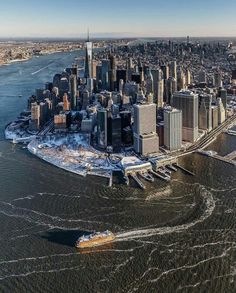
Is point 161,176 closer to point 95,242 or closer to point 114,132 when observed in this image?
point 114,132

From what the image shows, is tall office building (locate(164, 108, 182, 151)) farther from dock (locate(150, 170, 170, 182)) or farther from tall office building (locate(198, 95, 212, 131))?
tall office building (locate(198, 95, 212, 131))

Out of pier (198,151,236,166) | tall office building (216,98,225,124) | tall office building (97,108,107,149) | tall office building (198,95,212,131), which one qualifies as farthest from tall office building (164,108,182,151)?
tall office building (216,98,225,124)

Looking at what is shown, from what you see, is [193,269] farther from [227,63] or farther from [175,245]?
[227,63]

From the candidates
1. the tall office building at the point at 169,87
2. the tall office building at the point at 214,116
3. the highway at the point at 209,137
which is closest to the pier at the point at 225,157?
the highway at the point at 209,137

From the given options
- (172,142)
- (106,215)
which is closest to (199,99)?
(172,142)

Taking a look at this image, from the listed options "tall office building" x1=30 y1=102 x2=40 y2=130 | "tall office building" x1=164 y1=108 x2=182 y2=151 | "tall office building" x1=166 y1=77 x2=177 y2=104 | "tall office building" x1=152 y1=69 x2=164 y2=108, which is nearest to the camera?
"tall office building" x1=164 y1=108 x2=182 y2=151

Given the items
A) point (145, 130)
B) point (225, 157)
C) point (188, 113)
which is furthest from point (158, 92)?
point (225, 157)
